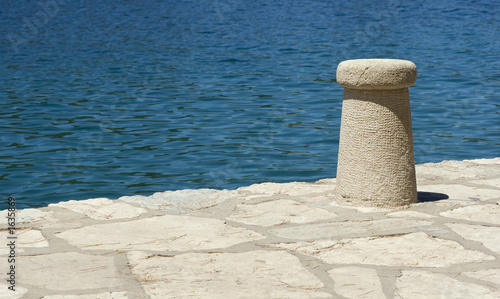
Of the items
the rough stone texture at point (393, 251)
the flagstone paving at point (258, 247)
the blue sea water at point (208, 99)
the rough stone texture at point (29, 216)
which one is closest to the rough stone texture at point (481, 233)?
the flagstone paving at point (258, 247)

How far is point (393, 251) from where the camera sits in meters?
4.39

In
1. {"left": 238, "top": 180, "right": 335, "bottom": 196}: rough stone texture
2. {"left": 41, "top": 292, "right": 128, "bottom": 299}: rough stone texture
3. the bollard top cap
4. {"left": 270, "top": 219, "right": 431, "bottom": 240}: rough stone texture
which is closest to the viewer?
{"left": 41, "top": 292, "right": 128, "bottom": 299}: rough stone texture

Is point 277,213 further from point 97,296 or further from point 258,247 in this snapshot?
point 97,296

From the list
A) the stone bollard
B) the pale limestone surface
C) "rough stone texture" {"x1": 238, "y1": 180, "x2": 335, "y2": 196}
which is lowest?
"rough stone texture" {"x1": 238, "y1": 180, "x2": 335, "y2": 196}

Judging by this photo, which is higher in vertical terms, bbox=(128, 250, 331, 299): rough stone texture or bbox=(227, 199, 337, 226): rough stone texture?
bbox=(128, 250, 331, 299): rough stone texture

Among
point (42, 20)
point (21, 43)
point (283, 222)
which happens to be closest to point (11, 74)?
point (21, 43)

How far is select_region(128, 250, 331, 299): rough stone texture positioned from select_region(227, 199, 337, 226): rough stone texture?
29.5 inches

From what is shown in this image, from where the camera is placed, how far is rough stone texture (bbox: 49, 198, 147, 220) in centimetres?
531

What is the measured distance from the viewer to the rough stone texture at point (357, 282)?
12.2 feet

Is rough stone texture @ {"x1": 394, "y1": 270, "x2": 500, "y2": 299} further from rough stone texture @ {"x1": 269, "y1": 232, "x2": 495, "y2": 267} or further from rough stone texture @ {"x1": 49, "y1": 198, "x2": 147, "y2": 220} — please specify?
rough stone texture @ {"x1": 49, "y1": 198, "x2": 147, "y2": 220}

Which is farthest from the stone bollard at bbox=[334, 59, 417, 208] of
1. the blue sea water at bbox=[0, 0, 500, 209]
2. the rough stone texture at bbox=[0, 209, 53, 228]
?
the blue sea water at bbox=[0, 0, 500, 209]

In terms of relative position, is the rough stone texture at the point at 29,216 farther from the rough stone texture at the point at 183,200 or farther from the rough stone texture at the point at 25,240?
the rough stone texture at the point at 183,200

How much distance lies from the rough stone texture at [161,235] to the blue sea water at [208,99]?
3.15 meters

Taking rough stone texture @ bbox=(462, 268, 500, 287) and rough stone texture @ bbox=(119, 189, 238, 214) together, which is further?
rough stone texture @ bbox=(119, 189, 238, 214)
